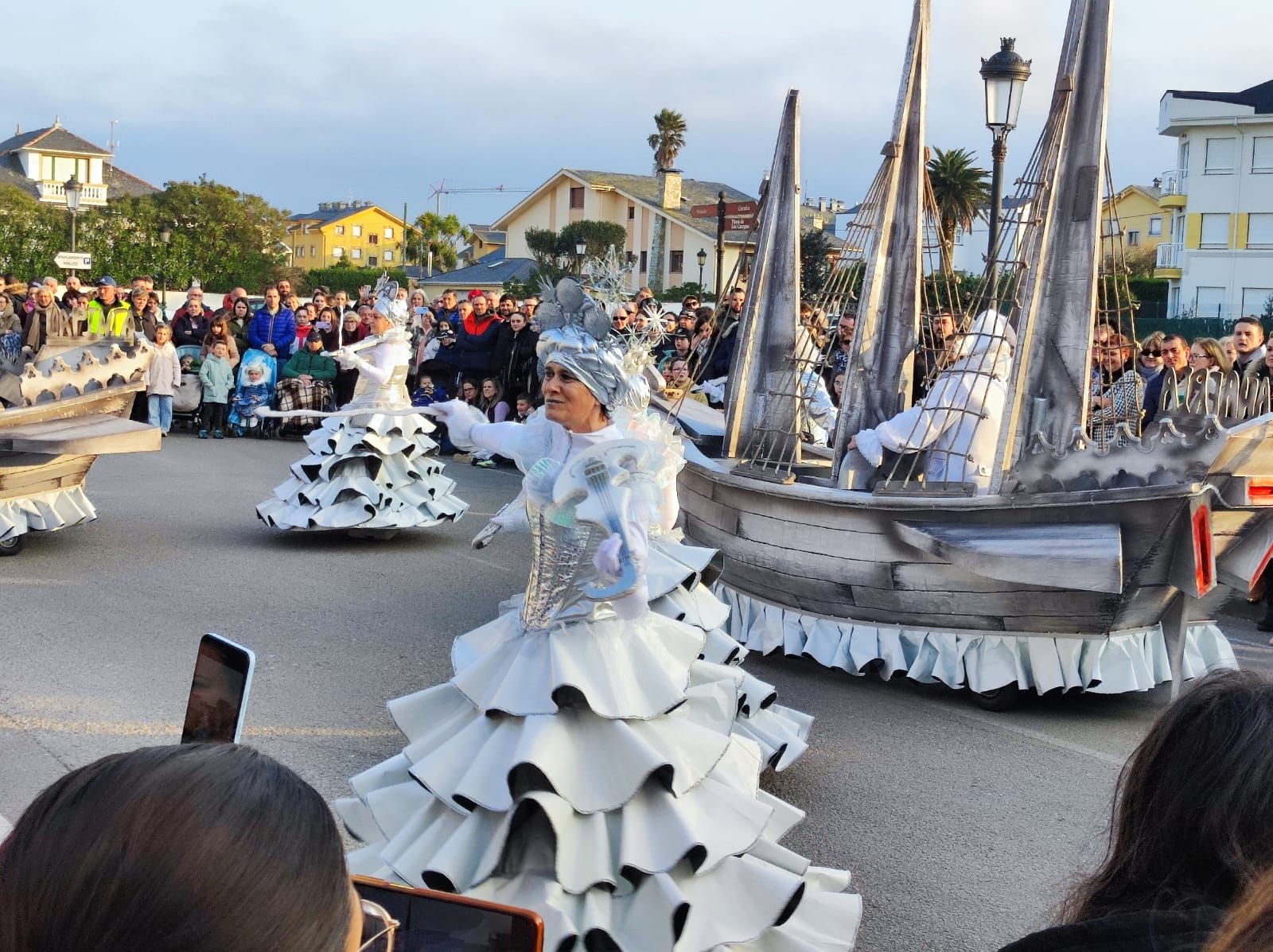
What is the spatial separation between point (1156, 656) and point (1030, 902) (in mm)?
2321

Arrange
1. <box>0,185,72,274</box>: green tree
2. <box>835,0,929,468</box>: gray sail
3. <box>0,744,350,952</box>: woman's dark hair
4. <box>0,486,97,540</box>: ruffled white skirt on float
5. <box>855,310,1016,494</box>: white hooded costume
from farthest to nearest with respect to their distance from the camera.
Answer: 1. <box>0,185,72,274</box>: green tree
2. <box>0,486,97,540</box>: ruffled white skirt on float
3. <box>835,0,929,468</box>: gray sail
4. <box>855,310,1016,494</box>: white hooded costume
5. <box>0,744,350,952</box>: woman's dark hair

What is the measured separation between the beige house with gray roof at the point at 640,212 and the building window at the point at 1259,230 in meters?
14.3

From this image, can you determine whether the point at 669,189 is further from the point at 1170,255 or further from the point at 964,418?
the point at 964,418

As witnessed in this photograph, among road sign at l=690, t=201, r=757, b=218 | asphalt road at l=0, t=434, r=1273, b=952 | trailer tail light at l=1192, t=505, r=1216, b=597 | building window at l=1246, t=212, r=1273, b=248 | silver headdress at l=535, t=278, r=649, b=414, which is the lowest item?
asphalt road at l=0, t=434, r=1273, b=952

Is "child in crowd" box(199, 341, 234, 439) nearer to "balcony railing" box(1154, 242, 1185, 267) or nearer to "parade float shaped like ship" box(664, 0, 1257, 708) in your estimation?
"parade float shaped like ship" box(664, 0, 1257, 708)

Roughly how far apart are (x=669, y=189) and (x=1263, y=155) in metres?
20.7

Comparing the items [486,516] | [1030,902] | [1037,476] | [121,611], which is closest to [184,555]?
[121,611]

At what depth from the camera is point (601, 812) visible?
3.58 meters

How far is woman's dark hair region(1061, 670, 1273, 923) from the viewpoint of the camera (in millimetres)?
1716

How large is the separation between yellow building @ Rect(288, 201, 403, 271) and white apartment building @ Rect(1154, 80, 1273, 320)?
220 ft

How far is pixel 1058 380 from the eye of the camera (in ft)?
21.1

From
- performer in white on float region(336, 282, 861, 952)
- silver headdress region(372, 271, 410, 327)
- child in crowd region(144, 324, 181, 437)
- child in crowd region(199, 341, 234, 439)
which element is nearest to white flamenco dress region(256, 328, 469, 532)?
silver headdress region(372, 271, 410, 327)

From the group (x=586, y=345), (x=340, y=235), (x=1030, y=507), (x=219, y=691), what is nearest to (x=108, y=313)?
(x=1030, y=507)

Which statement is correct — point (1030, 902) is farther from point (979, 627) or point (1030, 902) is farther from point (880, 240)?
point (880, 240)
